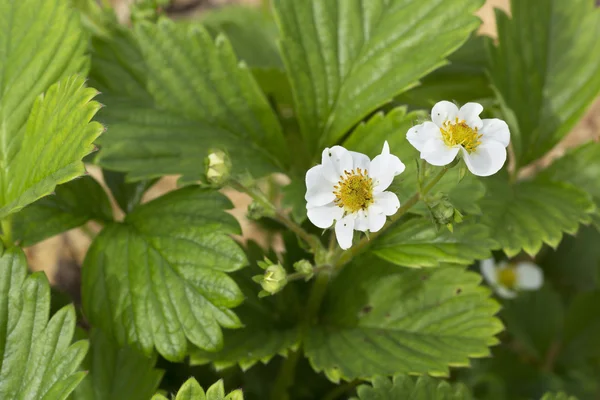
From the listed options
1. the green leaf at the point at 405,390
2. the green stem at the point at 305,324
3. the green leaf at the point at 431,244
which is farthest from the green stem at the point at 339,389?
the green leaf at the point at 431,244

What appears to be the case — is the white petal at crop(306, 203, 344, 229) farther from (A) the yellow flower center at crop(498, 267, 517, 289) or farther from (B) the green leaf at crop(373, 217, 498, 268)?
(A) the yellow flower center at crop(498, 267, 517, 289)

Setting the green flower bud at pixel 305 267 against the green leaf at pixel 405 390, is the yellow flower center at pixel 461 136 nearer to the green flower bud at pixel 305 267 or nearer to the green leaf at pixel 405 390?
the green flower bud at pixel 305 267

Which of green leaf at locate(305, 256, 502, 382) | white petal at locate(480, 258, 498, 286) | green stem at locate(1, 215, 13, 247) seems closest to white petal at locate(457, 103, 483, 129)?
green leaf at locate(305, 256, 502, 382)

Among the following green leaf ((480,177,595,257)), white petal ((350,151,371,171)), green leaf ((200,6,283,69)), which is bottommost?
green leaf ((480,177,595,257))

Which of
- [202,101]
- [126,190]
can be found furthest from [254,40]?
[126,190]

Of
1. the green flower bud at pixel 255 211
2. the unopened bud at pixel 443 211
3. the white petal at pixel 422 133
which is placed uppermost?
the white petal at pixel 422 133

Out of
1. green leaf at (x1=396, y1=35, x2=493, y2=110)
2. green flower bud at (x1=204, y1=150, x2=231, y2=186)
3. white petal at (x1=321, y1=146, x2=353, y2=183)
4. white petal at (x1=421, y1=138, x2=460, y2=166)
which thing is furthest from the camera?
green leaf at (x1=396, y1=35, x2=493, y2=110)
